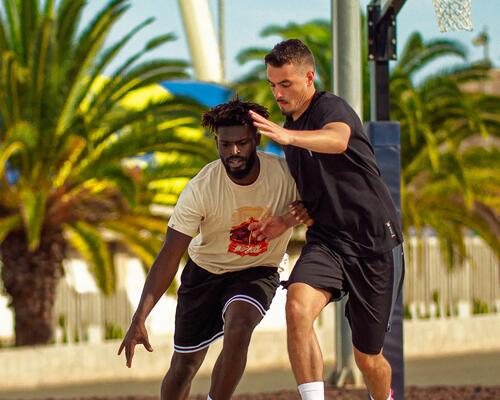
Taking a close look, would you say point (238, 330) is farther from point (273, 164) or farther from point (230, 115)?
point (230, 115)

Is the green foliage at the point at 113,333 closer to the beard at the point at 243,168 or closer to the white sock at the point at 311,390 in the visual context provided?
→ the beard at the point at 243,168

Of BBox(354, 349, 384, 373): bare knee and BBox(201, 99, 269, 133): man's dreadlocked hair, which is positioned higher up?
BBox(201, 99, 269, 133): man's dreadlocked hair

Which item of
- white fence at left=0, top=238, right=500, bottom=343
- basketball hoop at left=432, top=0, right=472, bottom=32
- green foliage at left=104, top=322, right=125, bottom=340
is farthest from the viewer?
white fence at left=0, top=238, right=500, bottom=343

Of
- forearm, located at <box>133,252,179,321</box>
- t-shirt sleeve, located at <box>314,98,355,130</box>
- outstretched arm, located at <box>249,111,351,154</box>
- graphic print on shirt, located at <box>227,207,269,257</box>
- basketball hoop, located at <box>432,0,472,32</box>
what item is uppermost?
basketball hoop, located at <box>432,0,472,32</box>

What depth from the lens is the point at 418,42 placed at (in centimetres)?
2027

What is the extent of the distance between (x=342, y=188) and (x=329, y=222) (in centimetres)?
20

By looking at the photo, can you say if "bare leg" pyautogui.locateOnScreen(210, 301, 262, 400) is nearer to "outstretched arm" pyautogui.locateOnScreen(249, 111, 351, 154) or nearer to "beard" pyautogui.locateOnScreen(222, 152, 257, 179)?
"beard" pyautogui.locateOnScreen(222, 152, 257, 179)

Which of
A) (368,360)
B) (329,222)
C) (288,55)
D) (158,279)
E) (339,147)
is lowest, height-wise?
(368,360)

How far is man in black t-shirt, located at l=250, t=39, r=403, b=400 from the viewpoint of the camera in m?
5.96

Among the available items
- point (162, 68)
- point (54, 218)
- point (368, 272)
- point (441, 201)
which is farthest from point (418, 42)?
point (368, 272)

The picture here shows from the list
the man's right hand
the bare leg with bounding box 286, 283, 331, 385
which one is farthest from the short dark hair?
the man's right hand

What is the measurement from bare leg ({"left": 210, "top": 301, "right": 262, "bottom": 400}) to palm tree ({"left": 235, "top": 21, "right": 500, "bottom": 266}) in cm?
1193

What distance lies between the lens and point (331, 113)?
6.09m

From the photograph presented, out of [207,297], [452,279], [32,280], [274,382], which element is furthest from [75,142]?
[452,279]
